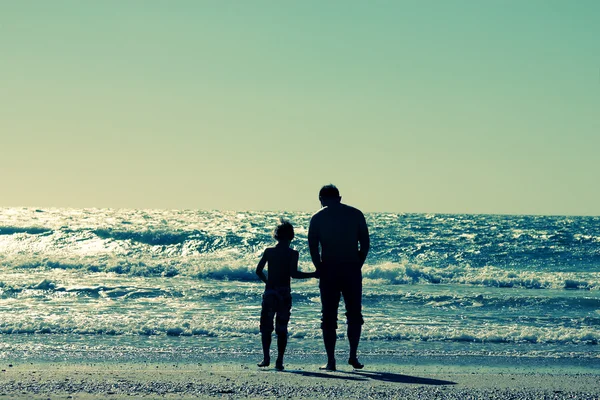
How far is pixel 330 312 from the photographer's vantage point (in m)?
6.62

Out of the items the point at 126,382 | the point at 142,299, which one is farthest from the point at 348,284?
the point at 142,299

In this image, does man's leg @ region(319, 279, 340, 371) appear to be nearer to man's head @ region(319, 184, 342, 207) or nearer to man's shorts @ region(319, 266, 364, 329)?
man's shorts @ region(319, 266, 364, 329)

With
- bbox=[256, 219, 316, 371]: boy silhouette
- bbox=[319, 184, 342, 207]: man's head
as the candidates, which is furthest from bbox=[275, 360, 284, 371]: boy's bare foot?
bbox=[319, 184, 342, 207]: man's head

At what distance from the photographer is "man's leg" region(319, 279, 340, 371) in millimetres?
6555

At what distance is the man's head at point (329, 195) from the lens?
6527 millimetres

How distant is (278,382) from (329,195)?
178cm

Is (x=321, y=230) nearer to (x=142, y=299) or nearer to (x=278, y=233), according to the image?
(x=278, y=233)

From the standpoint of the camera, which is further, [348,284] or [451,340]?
[451,340]

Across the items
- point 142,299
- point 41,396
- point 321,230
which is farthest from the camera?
point 142,299

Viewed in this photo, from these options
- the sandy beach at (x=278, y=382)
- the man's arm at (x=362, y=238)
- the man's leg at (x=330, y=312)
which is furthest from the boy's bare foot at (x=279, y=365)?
the man's arm at (x=362, y=238)

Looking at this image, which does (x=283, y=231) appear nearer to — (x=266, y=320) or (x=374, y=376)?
(x=266, y=320)

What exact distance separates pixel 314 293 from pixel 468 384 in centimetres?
908

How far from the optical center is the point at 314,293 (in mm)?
15148

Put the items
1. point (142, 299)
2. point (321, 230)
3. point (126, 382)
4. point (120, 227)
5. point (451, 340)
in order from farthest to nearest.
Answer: point (120, 227) < point (142, 299) < point (451, 340) < point (321, 230) < point (126, 382)
